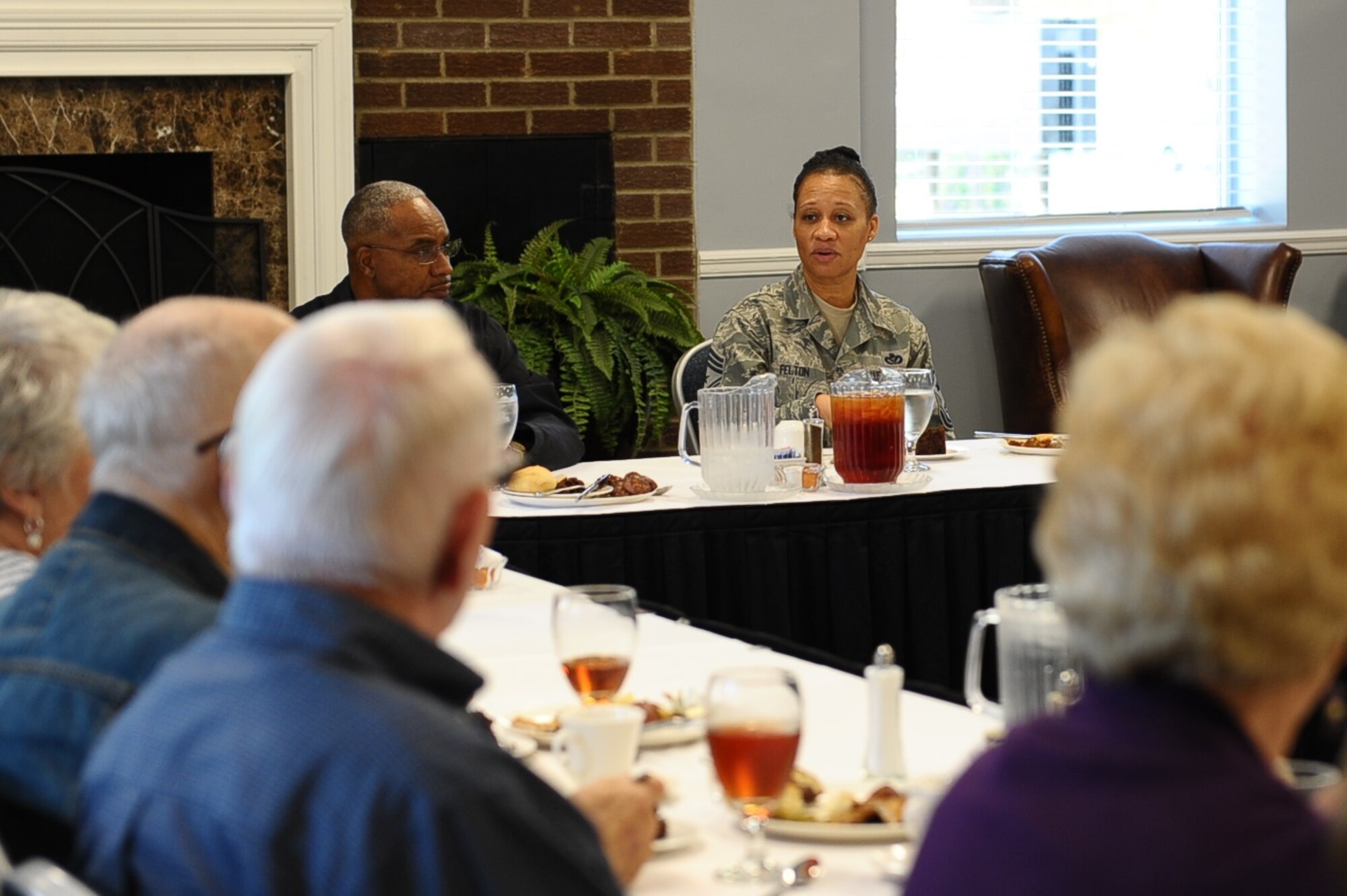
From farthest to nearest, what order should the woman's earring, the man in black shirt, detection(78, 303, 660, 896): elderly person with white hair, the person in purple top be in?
the man in black shirt, the woman's earring, detection(78, 303, 660, 896): elderly person with white hair, the person in purple top

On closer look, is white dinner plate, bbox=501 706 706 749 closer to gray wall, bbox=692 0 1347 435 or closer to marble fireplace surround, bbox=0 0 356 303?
marble fireplace surround, bbox=0 0 356 303

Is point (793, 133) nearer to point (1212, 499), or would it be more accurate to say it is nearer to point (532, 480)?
point (532, 480)

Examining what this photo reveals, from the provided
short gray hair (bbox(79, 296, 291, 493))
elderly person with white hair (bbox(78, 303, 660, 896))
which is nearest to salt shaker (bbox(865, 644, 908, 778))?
elderly person with white hair (bbox(78, 303, 660, 896))

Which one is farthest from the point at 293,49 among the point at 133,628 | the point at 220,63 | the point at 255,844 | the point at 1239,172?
the point at 255,844

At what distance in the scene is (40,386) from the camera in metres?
1.54

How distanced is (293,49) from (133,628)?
3688 millimetres

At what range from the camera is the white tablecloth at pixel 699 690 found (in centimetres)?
120

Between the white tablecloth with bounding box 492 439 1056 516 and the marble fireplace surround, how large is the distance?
166cm

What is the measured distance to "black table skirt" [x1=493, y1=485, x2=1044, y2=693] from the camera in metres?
2.72

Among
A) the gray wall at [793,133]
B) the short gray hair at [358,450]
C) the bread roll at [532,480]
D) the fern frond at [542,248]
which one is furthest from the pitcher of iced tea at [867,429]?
the gray wall at [793,133]

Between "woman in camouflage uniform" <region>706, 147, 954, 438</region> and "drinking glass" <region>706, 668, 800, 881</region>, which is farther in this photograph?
"woman in camouflage uniform" <region>706, 147, 954, 438</region>

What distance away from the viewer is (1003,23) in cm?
561

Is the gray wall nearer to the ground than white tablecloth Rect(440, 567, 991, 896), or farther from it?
farther from it

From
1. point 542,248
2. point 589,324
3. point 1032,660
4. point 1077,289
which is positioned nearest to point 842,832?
point 1032,660
